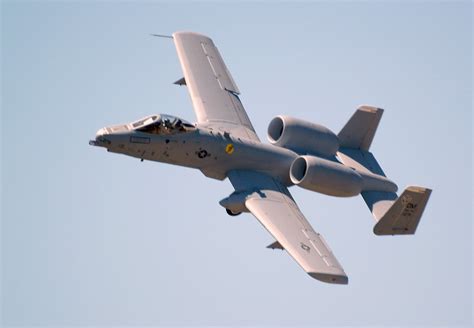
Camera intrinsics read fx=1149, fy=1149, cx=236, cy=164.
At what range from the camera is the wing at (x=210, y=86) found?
152ft

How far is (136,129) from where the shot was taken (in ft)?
141

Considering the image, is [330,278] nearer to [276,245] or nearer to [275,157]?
[276,245]

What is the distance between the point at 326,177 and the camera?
44344mm

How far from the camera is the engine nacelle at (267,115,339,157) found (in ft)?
151

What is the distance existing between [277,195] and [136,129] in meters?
5.87

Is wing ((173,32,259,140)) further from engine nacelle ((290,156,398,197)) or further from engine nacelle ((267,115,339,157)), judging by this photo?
engine nacelle ((290,156,398,197))

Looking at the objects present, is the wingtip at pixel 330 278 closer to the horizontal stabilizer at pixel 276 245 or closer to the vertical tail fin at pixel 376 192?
the horizontal stabilizer at pixel 276 245

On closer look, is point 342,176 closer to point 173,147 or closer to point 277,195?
Answer: point 277,195

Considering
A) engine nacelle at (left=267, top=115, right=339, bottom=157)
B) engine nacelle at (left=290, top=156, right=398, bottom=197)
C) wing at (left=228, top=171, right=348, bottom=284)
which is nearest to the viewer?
wing at (left=228, top=171, right=348, bottom=284)

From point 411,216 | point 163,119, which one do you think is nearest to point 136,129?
point 163,119

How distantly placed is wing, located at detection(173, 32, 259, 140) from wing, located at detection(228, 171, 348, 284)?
278 cm

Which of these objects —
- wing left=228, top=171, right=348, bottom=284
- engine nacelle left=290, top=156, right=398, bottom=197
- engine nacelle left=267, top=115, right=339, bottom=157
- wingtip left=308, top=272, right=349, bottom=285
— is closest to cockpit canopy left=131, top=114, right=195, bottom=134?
wing left=228, top=171, right=348, bottom=284

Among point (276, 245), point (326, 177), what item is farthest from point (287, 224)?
point (326, 177)

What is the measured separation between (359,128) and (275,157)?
4704 mm
